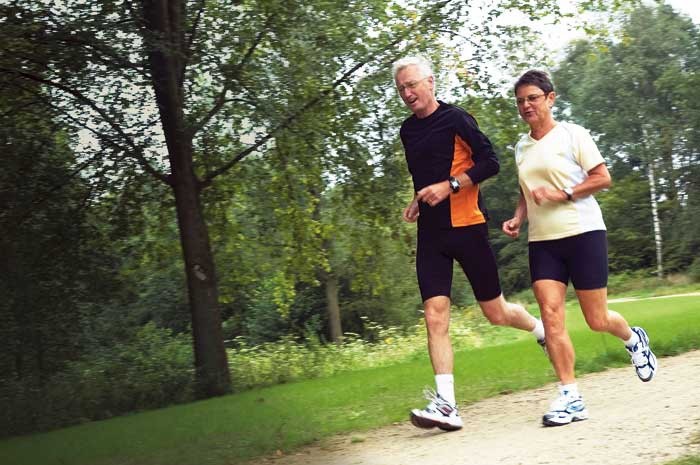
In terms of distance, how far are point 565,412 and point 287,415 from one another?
3432mm

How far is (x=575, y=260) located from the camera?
6988 mm

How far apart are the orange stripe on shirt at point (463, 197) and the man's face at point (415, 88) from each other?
13.0 inches

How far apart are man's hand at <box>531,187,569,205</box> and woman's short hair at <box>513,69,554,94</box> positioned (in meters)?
0.69

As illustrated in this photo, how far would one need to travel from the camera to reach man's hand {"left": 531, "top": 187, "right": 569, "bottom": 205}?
6.82m

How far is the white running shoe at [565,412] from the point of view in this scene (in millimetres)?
6668

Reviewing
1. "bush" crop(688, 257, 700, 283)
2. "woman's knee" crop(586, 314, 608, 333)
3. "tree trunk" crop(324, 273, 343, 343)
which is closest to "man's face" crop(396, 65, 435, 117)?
"woman's knee" crop(586, 314, 608, 333)

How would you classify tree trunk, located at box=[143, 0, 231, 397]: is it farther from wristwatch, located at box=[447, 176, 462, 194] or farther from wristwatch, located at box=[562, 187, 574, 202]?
wristwatch, located at box=[562, 187, 574, 202]

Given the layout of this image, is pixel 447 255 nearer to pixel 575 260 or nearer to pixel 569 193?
pixel 575 260

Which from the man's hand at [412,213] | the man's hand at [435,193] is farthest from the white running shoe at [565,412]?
the man's hand at [412,213]

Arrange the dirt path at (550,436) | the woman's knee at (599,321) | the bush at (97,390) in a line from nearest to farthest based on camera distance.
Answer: the dirt path at (550,436) → the woman's knee at (599,321) → the bush at (97,390)

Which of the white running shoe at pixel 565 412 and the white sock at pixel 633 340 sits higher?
the white sock at pixel 633 340

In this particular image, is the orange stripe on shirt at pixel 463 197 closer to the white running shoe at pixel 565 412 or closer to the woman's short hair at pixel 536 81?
the woman's short hair at pixel 536 81

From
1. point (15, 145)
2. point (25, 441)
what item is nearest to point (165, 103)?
point (15, 145)

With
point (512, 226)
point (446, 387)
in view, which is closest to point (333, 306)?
point (512, 226)
